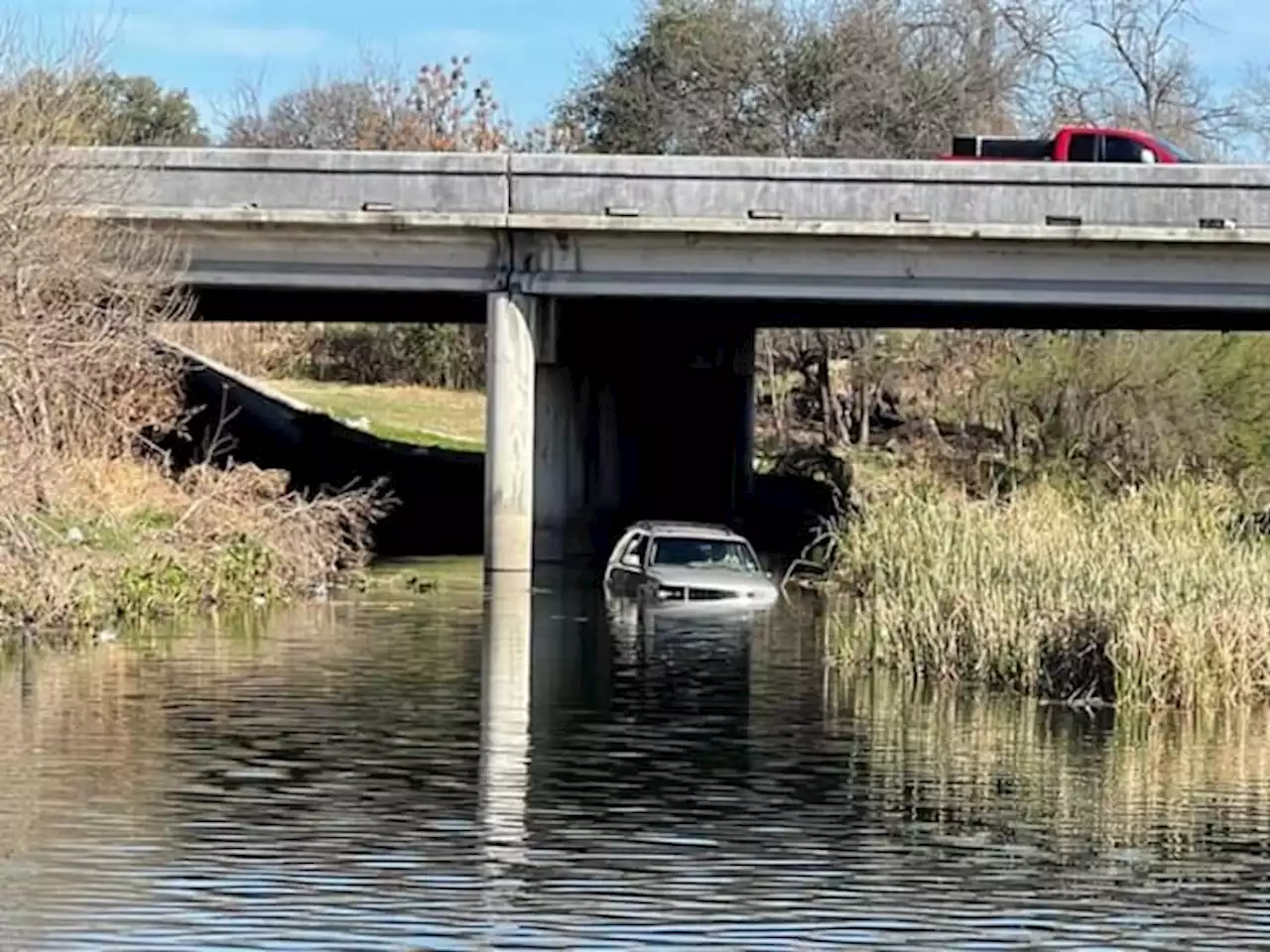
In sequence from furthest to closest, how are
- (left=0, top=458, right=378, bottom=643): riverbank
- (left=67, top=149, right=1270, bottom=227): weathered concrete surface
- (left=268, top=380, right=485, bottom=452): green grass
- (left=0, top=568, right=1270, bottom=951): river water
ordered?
(left=268, top=380, right=485, bottom=452): green grass, (left=67, top=149, right=1270, bottom=227): weathered concrete surface, (left=0, top=458, right=378, bottom=643): riverbank, (left=0, top=568, right=1270, bottom=951): river water

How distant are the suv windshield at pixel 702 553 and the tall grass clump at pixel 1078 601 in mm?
7291

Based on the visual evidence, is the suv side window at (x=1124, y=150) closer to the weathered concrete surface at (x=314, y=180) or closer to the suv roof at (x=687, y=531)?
the weathered concrete surface at (x=314, y=180)

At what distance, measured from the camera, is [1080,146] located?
4716cm

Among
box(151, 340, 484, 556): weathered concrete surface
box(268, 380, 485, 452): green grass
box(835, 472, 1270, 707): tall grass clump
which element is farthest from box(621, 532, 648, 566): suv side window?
box(268, 380, 485, 452): green grass

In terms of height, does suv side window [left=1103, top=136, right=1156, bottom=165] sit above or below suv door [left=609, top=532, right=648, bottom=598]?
above

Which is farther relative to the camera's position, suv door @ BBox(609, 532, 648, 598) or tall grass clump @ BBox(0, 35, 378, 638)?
suv door @ BBox(609, 532, 648, 598)

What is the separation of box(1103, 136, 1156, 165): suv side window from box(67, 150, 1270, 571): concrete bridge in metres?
4.46

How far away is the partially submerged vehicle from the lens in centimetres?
3800

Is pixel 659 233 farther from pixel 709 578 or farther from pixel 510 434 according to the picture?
pixel 709 578

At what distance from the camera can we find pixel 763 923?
1419 cm

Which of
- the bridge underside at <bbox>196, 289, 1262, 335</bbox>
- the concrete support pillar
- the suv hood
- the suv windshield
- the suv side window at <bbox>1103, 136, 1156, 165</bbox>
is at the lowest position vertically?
the suv hood

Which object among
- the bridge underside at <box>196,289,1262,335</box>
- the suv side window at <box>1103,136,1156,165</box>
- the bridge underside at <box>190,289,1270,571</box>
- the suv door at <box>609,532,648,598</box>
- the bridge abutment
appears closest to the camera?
the suv door at <box>609,532,648,598</box>

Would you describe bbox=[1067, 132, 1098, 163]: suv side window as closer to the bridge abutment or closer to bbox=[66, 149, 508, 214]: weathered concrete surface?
the bridge abutment

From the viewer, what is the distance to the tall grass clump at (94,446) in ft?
104
